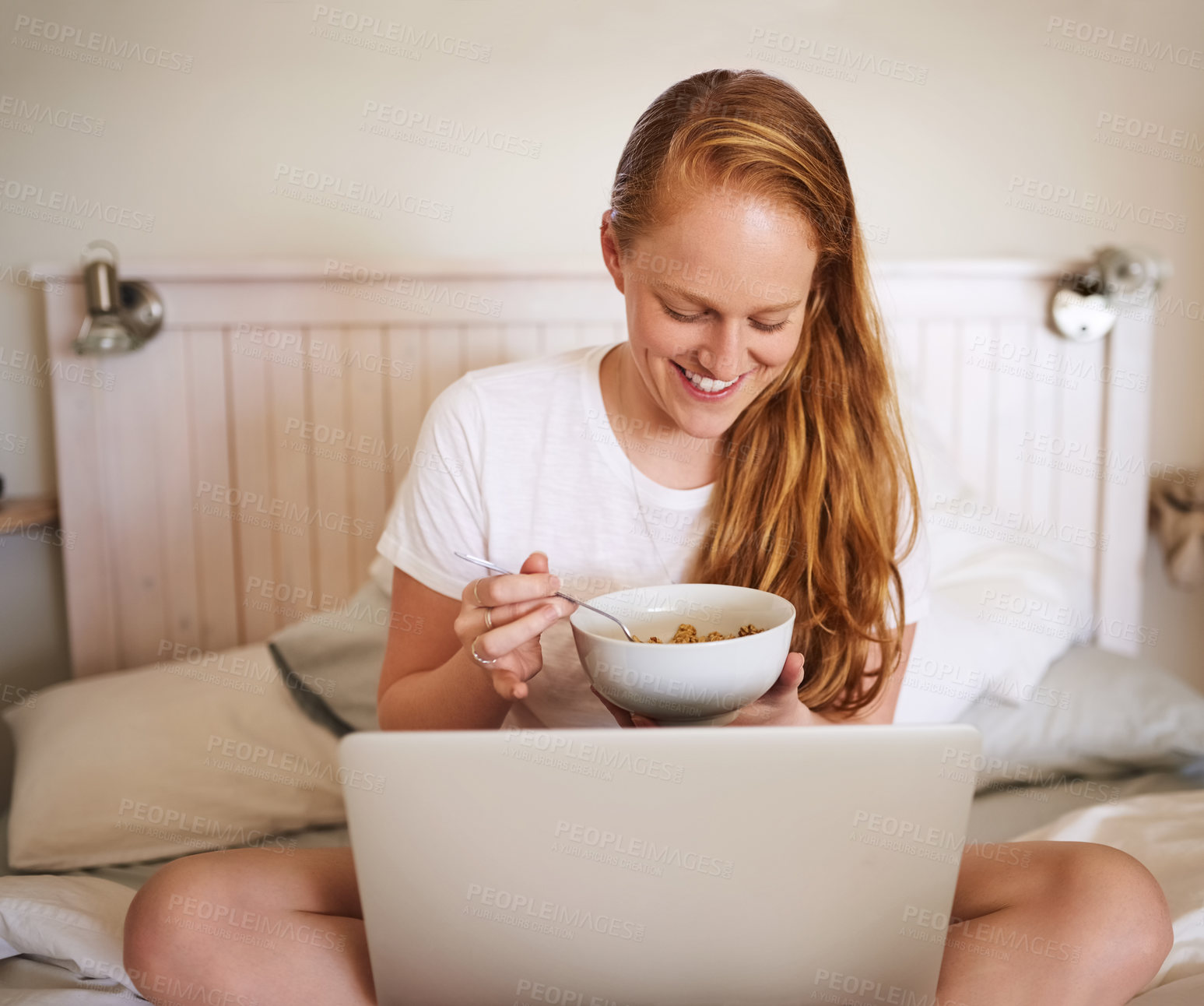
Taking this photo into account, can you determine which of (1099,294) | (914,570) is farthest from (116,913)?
(1099,294)

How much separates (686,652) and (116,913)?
715mm

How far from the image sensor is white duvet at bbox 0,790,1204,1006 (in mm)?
915

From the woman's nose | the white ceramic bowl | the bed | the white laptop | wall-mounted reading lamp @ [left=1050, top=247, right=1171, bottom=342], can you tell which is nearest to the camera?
the white laptop

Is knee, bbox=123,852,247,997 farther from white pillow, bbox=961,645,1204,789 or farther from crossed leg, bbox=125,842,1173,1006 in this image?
white pillow, bbox=961,645,1204,789

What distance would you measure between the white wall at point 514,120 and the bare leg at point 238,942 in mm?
1223

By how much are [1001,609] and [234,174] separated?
1.47m

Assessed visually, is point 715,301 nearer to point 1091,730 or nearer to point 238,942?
point 238,942

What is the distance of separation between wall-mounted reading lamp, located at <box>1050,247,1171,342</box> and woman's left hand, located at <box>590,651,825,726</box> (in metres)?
1.20

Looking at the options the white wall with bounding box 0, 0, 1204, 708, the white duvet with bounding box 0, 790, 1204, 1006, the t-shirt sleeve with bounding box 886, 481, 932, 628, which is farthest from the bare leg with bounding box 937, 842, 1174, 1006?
the white wall with bounding box 0, 0, 1204, 708

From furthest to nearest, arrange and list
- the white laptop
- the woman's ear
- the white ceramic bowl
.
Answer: the woman's ear, the white ceramic bowl, the white laptop

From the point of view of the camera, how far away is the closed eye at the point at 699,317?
37.5 inches

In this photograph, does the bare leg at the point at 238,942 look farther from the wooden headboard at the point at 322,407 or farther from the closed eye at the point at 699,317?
the wooden headboard at the point at 322,407

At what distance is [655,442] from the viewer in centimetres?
116

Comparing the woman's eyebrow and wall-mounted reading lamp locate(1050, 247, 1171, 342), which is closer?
the woman's eyebrow
